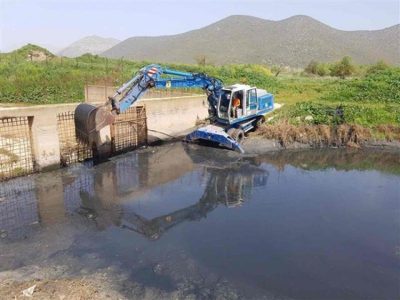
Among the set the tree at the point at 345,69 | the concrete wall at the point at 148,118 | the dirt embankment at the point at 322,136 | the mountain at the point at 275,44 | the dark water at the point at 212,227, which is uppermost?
the mountain at the point at 275,44

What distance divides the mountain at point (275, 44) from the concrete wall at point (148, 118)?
60.4m

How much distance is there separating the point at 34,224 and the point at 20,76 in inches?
734

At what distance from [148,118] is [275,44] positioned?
273 ft

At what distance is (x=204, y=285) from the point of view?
7.45 m

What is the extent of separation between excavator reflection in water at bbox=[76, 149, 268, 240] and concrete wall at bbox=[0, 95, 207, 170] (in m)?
2.65

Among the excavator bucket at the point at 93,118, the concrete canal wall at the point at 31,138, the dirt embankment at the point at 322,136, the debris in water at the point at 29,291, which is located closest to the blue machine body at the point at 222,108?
the dirt embankment at the point at 322,136

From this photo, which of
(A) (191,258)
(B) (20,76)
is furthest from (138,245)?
(B) (20,76)

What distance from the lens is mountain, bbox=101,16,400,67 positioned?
282 feet

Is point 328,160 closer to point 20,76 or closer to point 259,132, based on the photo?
point 259,132

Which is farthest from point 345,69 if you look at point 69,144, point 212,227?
point 212,227

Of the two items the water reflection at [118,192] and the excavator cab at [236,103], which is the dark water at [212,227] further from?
the excavator cab at [236,103]

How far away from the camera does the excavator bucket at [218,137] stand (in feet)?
53.1

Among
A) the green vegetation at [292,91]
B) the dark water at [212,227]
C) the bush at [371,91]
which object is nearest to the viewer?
the dark water at [212,227]

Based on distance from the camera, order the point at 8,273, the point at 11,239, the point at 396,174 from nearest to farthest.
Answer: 1. the point at 8,273
2. the point at 11,239
3. the point at 396,174
